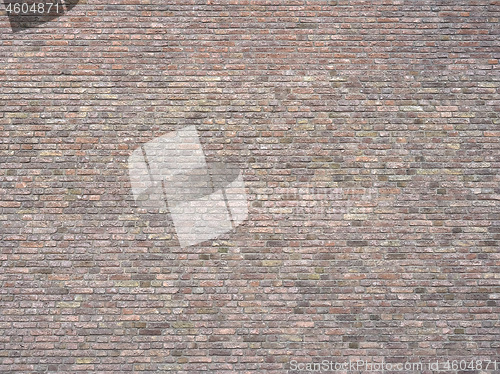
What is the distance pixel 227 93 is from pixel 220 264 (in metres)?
1.52

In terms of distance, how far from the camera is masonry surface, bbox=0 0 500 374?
3.65 metres
